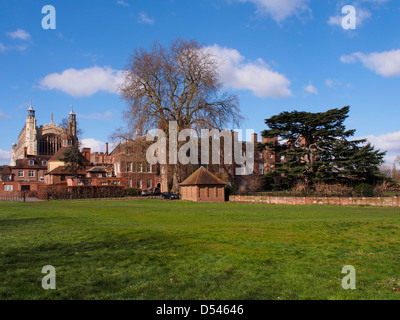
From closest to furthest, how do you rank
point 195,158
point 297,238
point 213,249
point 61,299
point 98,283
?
point 61,299
point 98,283
point 213,249
point 297,238
point 195,158

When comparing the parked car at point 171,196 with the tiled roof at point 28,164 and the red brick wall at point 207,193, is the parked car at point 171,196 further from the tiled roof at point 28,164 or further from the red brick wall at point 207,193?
the tiled roof at point 28,164

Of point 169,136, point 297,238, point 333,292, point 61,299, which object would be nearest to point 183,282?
point 61,299

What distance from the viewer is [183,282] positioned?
287 inches

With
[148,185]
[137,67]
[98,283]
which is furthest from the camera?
[148,185]

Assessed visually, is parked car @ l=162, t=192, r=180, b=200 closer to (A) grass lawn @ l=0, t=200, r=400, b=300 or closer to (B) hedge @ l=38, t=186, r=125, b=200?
(B) hedge @ l=38, t=186, r=125, b=200

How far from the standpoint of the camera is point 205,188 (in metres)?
43.8

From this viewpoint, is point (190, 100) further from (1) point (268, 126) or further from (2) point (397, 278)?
(2) point (397, 278)

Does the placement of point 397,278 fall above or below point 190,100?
below

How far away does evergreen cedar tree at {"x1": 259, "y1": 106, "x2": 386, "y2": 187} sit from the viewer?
157ft

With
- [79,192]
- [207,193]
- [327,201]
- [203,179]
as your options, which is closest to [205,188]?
[207,193]

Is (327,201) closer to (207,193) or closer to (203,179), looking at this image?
(207,193)

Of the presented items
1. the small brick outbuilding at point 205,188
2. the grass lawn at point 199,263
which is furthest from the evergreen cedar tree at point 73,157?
the grass lawn at point 199,263
